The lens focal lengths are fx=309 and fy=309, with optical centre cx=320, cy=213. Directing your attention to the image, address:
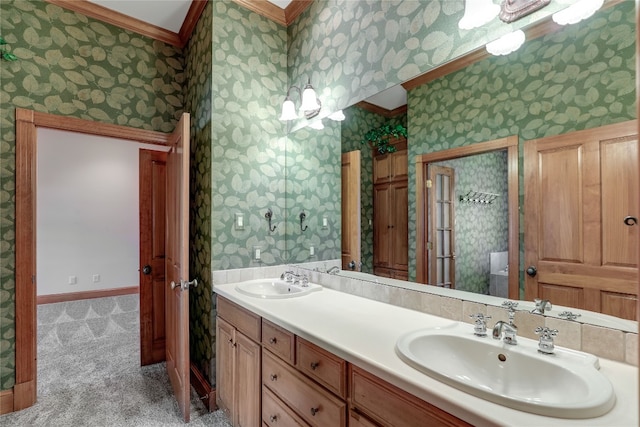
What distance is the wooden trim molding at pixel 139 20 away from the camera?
95.8 inches

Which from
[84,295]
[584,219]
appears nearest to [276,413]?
[584,219]

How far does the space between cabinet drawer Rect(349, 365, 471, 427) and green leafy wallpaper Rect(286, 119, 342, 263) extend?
3.80 feet

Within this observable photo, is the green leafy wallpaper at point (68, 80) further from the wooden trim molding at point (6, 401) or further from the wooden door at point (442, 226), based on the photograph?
the wooden door at point (442, 226)

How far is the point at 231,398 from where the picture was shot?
1963mm

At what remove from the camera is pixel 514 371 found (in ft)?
3.42

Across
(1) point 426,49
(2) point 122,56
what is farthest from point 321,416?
(2) point 122,56

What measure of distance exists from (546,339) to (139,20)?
3536mm

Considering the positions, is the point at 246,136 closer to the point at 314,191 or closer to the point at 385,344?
the point at 314,191

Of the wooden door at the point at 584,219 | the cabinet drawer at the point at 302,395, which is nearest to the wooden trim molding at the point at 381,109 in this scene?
the wooden door at the point at 584,219

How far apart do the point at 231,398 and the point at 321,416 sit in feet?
3.24

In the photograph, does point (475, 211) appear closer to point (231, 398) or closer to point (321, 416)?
point (321, 416)

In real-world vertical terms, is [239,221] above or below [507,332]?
above

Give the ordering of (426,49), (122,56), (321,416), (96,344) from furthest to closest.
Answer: (96,344)
(122,56)
(426,49)
(321,416)

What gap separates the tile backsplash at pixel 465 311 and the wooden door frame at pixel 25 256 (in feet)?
4.55
